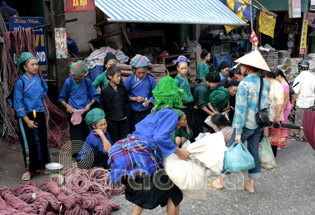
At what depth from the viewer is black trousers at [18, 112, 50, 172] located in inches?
186

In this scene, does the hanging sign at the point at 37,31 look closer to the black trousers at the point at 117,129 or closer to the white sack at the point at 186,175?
the black trousers at the point at 117,129

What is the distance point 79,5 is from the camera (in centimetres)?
536

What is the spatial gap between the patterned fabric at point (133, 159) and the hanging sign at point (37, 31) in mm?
3839

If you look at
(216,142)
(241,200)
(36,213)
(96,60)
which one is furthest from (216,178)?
(96,60)

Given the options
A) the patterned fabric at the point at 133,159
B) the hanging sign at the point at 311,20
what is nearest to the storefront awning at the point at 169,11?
the patterned fabric at the point at 133,159

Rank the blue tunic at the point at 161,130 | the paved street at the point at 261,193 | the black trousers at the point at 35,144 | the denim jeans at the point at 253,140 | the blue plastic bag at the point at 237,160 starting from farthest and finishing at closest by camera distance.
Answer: the black trousers at the point at 35,144 → the denim jeans at the point at 253,140 → the paved street at the point at 261,193 → the blue plastic bag at the point at 237,160 → the blue tunic at the point at 161,130

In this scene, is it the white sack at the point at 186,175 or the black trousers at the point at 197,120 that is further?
the black trousers at the point at 197,120

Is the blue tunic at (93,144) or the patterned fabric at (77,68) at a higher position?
the patterned fabric at (77,68)

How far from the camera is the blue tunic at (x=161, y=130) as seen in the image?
2952 millimetres

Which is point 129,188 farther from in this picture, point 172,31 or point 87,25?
point 172,31

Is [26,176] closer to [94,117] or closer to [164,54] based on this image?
[94,117]

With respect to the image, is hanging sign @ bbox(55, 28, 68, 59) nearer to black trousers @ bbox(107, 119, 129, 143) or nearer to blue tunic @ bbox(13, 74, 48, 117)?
blue tunic @ bbox(13, 74, 48, 117)

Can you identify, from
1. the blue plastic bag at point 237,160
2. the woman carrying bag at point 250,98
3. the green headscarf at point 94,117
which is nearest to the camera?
the blue plastic bag at point 237,160

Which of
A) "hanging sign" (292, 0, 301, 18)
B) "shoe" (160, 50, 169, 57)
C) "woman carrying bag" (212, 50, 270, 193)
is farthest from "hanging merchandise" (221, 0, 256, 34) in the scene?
"woman carrying bag" (212, 50, 270, 193)
